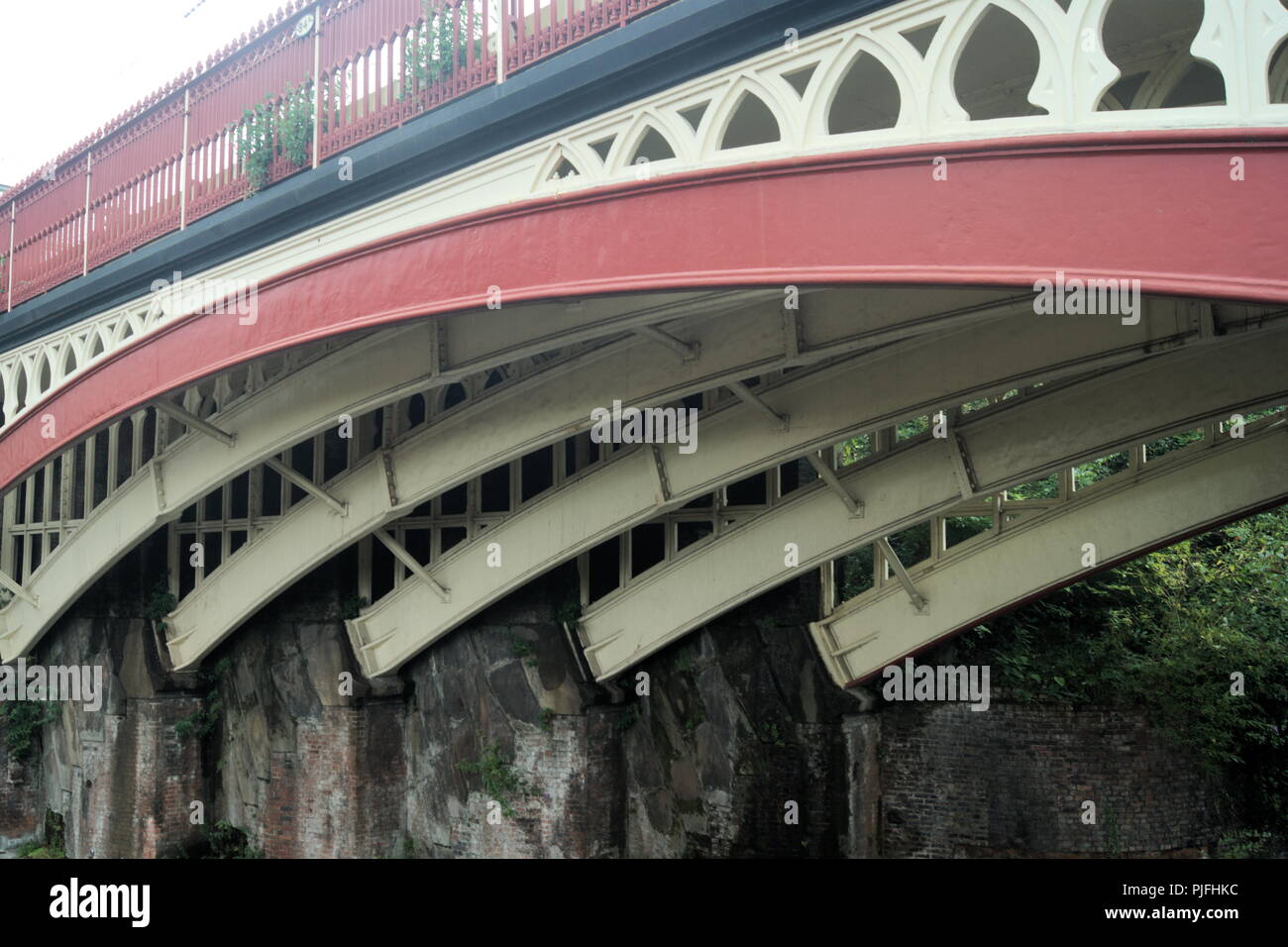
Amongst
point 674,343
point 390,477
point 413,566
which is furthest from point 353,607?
point 674,343

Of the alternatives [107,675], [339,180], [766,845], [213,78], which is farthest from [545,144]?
[107,675]

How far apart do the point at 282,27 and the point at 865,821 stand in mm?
9883

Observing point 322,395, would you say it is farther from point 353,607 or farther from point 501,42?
point 353,607

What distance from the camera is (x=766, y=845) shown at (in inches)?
455

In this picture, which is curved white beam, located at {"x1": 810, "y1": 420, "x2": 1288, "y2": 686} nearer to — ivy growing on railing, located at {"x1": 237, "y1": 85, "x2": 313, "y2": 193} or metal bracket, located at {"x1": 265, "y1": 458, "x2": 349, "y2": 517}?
metal bracket, located at {"x1": 265, "y1": 458, "x2": 349, "y2": 517}

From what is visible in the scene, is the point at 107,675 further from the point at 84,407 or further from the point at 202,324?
the point at 202,324

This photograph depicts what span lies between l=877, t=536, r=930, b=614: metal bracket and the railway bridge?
0.15 ft

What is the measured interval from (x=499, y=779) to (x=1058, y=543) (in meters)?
7.08

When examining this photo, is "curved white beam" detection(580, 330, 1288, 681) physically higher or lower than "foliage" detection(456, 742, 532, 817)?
higher

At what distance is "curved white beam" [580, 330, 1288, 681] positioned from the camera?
7.32 metres

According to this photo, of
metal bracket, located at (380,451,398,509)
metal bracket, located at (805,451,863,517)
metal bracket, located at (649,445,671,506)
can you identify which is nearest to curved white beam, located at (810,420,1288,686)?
metal bracket, located at (805,451,863,517)

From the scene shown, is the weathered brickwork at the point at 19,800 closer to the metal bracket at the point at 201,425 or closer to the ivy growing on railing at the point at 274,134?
the metal bracket at the point at 201,425

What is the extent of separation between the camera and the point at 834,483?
9117mm
